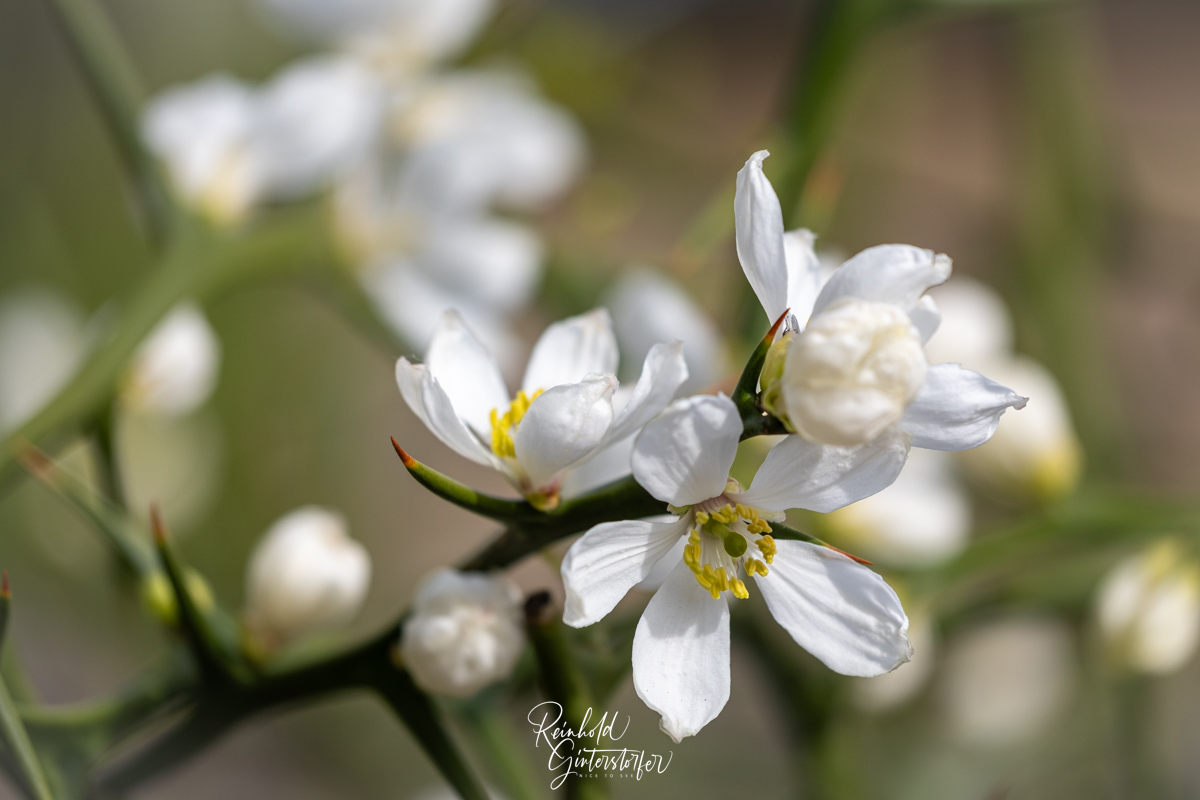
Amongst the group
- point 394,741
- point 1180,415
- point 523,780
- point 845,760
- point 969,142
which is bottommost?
point 1180,415

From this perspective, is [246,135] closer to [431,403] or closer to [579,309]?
[579,309]

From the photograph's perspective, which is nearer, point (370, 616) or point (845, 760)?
point (845, 760)

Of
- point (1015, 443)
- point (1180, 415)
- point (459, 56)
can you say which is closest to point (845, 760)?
point (1015, 443)

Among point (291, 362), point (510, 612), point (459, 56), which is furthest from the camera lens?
point (291, 362)

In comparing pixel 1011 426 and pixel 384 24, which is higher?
pixel 384 24

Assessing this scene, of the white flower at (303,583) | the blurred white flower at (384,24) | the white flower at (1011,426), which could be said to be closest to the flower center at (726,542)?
the white flower at (303,583)

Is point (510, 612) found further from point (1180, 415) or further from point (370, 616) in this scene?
point (1180, 415)

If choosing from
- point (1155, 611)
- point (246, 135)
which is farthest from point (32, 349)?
point (1155, 611)
